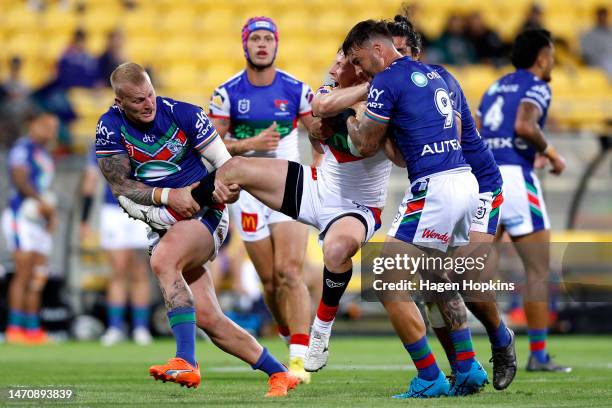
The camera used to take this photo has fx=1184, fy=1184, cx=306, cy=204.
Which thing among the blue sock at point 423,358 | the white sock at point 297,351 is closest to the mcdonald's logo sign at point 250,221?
the white sock at point 297,351

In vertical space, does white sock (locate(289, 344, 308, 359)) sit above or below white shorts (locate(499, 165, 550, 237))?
below

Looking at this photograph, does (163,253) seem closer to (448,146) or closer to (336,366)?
(448,146)

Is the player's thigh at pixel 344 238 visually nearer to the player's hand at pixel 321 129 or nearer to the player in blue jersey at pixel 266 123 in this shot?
the player's hand at pixel 321 129

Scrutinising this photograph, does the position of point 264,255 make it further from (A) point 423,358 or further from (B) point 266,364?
(A) point 423,358

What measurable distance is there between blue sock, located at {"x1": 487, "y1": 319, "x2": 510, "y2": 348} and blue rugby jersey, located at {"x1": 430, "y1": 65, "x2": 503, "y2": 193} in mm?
916

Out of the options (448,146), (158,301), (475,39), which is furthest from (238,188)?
(475,39)

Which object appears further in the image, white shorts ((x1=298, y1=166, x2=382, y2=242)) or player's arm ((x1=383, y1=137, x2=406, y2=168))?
white shorts ((x1=298, y1=166, x2=382, y2=242))

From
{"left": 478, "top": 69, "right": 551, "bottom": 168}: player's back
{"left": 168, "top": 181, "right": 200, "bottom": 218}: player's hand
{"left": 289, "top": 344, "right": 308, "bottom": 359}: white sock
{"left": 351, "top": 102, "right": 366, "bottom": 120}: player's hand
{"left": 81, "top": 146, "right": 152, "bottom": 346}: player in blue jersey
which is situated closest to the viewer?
{"left": 351, "top": 102, "right": 366, "bottom": 120}: player's hand

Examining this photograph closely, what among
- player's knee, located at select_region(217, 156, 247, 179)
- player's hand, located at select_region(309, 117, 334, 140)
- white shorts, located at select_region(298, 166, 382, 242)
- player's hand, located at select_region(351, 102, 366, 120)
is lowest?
white shorts, located at select_region(298, 166, 382, 242)

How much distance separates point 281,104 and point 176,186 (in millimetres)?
2244

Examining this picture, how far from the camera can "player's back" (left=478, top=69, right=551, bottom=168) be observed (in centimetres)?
990

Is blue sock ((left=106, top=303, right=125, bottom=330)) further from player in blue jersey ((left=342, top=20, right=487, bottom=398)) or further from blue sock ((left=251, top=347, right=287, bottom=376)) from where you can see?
player in blue jersey ((left=342, top=20, right=487, bottom=398))

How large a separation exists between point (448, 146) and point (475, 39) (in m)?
12.6

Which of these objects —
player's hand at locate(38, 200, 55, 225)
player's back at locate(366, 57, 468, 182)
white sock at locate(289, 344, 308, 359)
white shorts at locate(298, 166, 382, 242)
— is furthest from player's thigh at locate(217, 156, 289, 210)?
player's hand at locate(38, 200, 55, 225)
